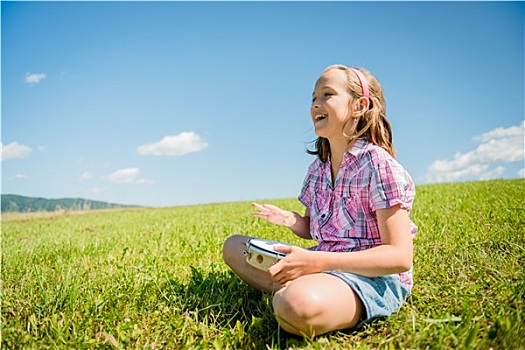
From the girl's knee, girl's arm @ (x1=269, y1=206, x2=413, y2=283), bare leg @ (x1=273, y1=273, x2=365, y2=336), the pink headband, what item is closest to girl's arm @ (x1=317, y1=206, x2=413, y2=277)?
girl's arm @ (x1=269, y1=206, x2=413, y2=283)

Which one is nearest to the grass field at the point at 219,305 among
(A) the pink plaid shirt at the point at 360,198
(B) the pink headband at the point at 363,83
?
(A) the pink plaid shirt at the point at 360,198

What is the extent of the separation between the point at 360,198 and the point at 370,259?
0.47m

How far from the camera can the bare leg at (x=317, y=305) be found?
92.4 inches

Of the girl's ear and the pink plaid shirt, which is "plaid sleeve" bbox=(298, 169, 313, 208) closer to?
the pink plaid shirt

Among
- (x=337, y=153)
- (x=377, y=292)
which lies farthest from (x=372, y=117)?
(x=377, y=292)

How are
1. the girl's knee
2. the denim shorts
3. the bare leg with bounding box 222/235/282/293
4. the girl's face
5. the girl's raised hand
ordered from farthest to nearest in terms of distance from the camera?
1. the girl's raised hand
2. the bare leg with bounding box 222/235/282/293
3. the girl's face
4. the denim shorts
5. the girl's knee

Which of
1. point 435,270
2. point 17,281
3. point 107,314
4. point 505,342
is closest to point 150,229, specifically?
point 17,281

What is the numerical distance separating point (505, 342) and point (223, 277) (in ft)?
7.41

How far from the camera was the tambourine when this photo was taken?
276cm

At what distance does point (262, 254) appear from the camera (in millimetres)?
2859

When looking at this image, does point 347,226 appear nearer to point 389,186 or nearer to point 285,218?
point 389,186

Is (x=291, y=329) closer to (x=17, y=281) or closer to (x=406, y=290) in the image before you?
(x=406, y=290)

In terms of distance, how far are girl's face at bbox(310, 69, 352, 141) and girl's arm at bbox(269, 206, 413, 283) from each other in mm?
709

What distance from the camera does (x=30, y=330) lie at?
2.79 metres
